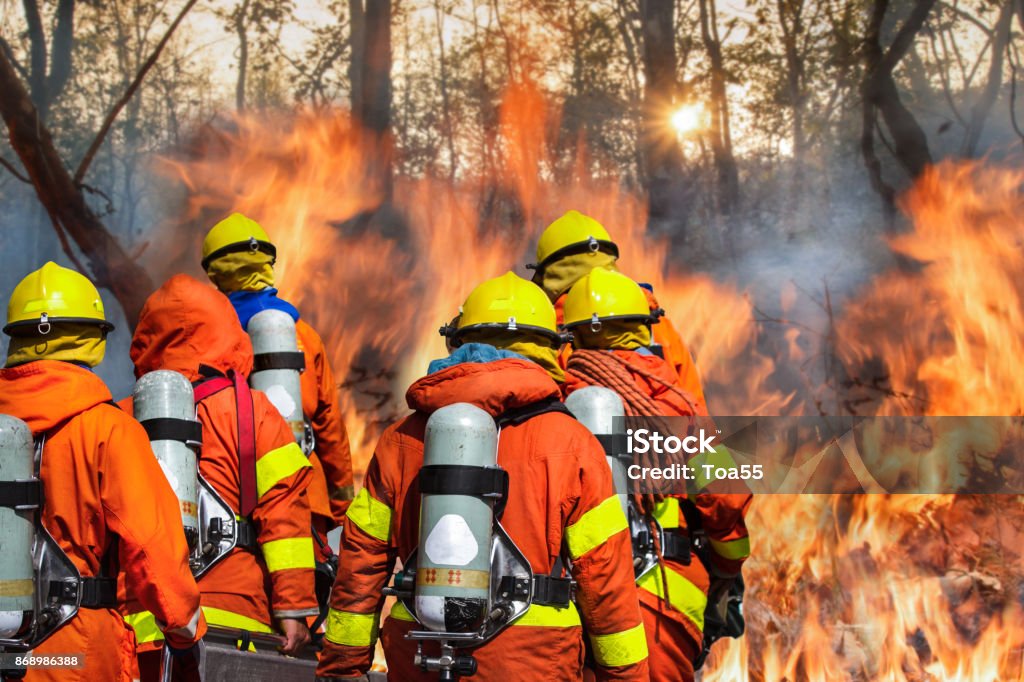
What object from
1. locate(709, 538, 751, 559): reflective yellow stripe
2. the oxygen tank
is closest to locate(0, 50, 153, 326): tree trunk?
the oxygen tank

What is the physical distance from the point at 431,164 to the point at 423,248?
1.96 feet

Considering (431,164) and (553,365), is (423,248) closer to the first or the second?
(431,164)

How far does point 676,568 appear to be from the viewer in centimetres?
470

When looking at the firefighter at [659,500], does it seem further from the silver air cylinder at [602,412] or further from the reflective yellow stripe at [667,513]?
the silver air cylinder at [602,412]

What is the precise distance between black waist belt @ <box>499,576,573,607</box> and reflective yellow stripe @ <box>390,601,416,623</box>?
0.30 m

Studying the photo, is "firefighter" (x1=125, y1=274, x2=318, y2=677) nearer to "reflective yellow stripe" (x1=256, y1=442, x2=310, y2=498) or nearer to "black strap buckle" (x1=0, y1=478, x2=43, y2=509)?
"reflective yellow stripe" (x1=256, y1=442, x2=310, y2=498)

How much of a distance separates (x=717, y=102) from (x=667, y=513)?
4.99 metres

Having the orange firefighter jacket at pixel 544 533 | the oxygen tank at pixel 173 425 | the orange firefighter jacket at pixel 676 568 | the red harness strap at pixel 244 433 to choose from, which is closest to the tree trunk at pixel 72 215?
the red harness strap at pixel 244 433

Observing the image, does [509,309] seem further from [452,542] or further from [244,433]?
[244,433]

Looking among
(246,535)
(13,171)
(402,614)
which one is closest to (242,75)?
(13,171)

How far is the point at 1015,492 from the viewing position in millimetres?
8227

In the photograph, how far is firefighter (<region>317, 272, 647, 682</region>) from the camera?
353cm

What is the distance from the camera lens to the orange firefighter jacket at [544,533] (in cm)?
351

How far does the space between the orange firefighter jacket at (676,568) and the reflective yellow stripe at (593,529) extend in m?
1.03
